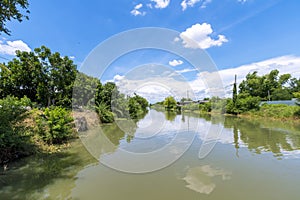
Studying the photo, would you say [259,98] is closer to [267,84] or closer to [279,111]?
[279,111]

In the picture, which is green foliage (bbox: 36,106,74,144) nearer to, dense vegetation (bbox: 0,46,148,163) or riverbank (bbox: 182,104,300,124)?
dense vegetation (bbox: 0,46,148,163)

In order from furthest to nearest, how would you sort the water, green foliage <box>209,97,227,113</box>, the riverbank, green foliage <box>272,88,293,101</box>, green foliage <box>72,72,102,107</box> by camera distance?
green foliage <box>272,88,293,101</box> < green foliage <box>209,97,227,113</box> < the riverbank < green foliage <box>72,72,102,107</box> < the water

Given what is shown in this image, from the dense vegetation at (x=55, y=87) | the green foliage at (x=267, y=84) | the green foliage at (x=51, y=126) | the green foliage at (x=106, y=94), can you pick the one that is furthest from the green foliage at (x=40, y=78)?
the green foliage at (x=267, y=84)

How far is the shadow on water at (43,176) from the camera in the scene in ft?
10.4

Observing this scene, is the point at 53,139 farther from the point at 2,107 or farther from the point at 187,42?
the point at 187,42

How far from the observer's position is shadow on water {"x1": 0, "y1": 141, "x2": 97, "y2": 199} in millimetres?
3170

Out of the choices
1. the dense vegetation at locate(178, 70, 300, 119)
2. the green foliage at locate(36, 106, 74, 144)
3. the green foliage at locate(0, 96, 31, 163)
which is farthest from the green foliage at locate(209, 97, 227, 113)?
the green foliage at locate(0, 96, 31, 163)

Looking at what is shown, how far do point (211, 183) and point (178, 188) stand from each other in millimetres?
784

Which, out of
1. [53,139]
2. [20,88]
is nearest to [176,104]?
[20,88]

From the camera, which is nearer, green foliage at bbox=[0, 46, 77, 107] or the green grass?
green foliage at bbox=[0, 46, 77, 107]

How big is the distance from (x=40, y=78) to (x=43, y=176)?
11131 millimetres

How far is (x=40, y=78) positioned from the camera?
12594 millimetres

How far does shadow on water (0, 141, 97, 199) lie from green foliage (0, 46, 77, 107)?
9313mm

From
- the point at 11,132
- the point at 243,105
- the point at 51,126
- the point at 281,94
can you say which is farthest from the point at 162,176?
the point at 281,94
